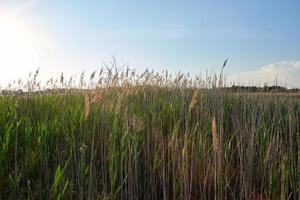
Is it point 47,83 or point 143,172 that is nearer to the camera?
point 143,172

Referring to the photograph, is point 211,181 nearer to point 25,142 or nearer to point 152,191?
point 152,191

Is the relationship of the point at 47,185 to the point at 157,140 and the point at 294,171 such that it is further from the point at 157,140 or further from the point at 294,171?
the point at 294,171

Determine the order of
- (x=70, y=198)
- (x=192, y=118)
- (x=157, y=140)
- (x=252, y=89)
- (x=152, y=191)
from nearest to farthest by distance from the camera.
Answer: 1. (x=70, y=198)
2. (x=152, y=191)
3. (x=157, y=140)
4. (x=192, y=118)
5. (x=252, y=89)

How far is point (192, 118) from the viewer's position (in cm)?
413

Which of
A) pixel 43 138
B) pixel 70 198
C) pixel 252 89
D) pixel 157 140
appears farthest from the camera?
pixel 252 89

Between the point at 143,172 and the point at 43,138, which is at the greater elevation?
the point at 43,138

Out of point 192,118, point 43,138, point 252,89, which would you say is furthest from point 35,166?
point 252,89

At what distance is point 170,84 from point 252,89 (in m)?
1.39

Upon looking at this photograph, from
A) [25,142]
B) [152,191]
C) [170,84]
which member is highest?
[170,84]

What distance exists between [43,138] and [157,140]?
2.79 ft

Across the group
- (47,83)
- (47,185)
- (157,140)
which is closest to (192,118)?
(157,140)

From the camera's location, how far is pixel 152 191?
261 cm

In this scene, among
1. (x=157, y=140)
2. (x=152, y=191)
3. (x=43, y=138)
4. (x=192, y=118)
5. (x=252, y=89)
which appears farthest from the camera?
(x=252, y=89)

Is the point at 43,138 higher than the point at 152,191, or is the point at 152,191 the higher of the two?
the point at 43,138
